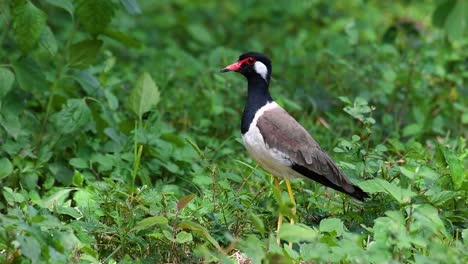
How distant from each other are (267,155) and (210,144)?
1475 millimetres

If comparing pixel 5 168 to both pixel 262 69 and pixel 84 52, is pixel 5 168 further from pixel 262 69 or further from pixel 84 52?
pixel 262 69

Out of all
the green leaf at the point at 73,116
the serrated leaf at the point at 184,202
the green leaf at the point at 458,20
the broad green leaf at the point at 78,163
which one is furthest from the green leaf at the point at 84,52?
the green leaf at the point at 458,20

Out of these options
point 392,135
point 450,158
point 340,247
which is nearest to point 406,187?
point 450,158

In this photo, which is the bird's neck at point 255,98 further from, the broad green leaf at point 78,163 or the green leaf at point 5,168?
the green leaf at point 5,168

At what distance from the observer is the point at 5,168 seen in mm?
5578

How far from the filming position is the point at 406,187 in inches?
197

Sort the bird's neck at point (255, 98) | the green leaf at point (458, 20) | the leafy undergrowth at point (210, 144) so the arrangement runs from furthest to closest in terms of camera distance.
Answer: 1. the bird's neck at point (255, 98)
2. the leafy undergrowth at point (210, 144)
3. the green leaf at point (458, 20)

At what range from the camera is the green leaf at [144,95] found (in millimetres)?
5906

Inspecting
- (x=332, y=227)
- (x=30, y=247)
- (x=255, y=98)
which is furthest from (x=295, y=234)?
(x=255, y=98)

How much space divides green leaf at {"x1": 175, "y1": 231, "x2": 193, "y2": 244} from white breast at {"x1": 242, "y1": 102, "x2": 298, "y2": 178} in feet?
2.33

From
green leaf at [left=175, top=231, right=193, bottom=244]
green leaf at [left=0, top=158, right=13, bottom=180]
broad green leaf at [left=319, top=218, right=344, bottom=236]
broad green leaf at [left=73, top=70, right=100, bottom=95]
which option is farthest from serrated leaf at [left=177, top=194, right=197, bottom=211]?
broad green leaf at [left=73, top=70, right=100, bottom=95]

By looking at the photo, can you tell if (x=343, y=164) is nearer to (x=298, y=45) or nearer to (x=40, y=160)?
(x=40, y=160)

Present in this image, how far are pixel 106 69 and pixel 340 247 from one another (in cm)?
255

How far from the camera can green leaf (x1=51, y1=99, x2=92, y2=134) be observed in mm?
5840
